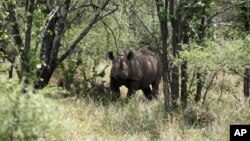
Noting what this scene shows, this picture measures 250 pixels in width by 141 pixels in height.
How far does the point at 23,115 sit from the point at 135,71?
337 inches

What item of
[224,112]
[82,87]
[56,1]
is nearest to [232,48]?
[224,112]

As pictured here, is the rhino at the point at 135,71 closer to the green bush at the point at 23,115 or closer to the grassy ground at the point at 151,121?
the grassy ground at the point at 151,121

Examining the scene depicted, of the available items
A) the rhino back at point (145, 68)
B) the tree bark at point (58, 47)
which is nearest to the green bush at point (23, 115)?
the tree bark at point (58, 47)

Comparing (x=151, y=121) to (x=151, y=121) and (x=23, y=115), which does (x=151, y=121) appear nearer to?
(x=151, y=121)

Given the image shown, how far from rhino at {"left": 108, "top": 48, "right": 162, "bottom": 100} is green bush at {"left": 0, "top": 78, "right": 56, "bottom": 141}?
302 inches

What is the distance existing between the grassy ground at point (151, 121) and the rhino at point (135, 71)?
1943 mm

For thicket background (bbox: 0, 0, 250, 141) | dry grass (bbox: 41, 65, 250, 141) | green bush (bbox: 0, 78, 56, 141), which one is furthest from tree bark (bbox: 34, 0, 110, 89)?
green bush (bbox: 0, 78, 56, 141)

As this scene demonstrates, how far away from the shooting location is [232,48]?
7.11 meters

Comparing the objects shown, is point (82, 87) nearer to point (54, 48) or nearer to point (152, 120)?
point (54, 48)

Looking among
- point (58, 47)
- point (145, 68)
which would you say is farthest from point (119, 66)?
point (58, 47)

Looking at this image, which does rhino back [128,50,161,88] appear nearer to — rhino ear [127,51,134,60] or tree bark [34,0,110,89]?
rhino ear [127,51,134,60]

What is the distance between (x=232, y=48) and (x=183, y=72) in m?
2.69

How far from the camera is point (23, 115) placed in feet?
11.8

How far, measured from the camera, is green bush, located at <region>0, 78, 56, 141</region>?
359cm
